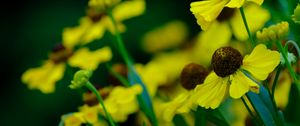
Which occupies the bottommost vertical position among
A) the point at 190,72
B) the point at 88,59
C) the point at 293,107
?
the point at 293,107

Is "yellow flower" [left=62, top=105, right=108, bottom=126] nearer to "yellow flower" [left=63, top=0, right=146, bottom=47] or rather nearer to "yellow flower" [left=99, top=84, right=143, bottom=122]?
"yellow flower" [left=99, top=84, right=143, bottom=122]

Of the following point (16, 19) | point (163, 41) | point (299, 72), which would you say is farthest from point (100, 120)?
point (16, 19)

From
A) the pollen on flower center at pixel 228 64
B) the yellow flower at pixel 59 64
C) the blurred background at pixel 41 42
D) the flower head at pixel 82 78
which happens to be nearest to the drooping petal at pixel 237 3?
the pollen on flower center at pixel 228 64

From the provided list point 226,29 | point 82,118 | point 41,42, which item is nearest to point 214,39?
point 226,29

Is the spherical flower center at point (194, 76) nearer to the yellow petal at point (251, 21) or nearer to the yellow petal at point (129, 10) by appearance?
the yellow petal at point (251, 21)

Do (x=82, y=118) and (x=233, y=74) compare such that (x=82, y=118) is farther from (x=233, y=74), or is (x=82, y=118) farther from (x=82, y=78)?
(x=233, y=74)
